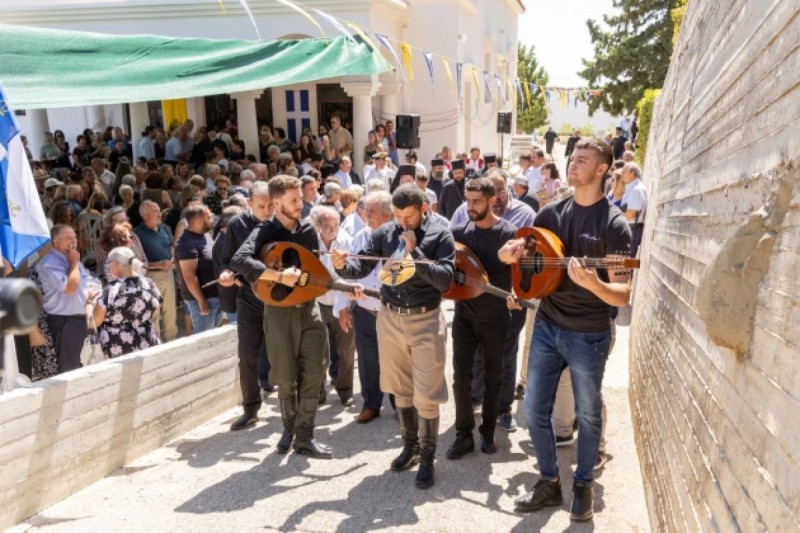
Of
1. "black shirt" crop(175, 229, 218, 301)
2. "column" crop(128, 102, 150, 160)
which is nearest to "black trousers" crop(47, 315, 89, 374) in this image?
"black shirt" crop(175, 229, 218, 301)

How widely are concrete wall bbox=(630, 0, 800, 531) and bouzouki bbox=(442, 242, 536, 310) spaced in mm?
1251

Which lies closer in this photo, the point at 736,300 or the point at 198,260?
the point at 736,300

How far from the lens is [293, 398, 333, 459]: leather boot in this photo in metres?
5.34

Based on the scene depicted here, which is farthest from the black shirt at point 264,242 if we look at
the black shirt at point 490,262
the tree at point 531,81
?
the tree at point 531,81

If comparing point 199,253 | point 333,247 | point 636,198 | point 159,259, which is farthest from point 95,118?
point 333,247

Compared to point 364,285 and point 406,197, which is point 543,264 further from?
point 364,285

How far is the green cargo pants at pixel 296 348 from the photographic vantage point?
5.24 metres

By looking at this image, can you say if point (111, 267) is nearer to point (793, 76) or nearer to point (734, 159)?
point (734, 159)

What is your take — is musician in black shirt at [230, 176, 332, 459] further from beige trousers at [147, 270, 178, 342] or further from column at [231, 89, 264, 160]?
column at [231, 89, 264, 160]

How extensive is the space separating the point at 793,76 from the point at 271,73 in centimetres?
594

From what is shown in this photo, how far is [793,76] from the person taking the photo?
2047mm

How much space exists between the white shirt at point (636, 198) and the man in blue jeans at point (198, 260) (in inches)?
217

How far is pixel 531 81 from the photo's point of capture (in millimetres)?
58031

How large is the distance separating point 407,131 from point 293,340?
42.1ft
